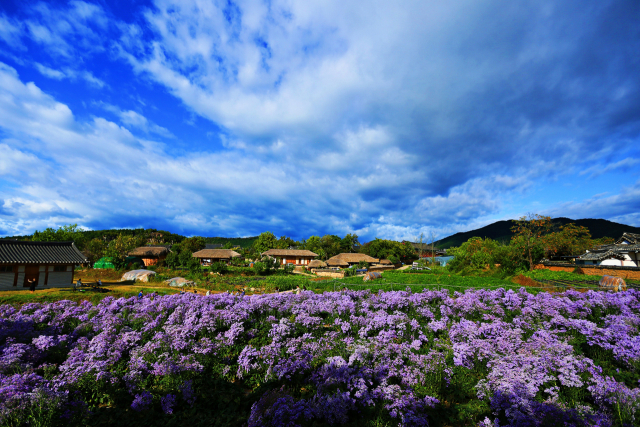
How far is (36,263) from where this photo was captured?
72.4 feet

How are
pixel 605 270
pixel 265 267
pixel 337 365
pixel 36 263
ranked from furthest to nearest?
pixel 265 267, pixel 605 270, pixel 36 263, pixel 337 365

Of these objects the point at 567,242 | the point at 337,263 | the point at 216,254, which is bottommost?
the point at 337,263

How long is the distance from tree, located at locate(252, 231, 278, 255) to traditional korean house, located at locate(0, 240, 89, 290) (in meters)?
51.2

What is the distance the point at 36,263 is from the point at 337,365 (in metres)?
29.0

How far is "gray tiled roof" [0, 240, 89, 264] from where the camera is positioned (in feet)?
70.4

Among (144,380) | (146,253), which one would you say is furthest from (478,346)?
(146,253)

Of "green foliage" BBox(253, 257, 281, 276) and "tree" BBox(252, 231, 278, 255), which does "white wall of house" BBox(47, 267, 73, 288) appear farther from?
"tree" BBox(252, 231, 278, 255)

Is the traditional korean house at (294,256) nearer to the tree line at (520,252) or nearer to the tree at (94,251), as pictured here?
the tree at (94,251)

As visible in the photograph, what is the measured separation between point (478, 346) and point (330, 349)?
320cm

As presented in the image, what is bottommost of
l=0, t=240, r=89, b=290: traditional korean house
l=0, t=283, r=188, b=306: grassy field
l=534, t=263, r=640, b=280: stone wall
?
l=534, t=263, r=640, b=280: stone wall

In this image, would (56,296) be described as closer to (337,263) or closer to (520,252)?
(520,252)

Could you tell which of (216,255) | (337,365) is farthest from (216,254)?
(337,365)

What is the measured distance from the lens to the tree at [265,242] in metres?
76.1

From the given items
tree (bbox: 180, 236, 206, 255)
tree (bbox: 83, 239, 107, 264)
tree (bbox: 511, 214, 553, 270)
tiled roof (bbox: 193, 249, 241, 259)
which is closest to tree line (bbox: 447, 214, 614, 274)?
tree (bbox: 511, 214, 553, 270)
